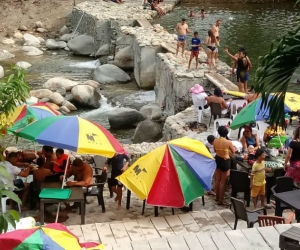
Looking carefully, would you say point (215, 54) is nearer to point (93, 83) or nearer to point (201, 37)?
point (93, 83)

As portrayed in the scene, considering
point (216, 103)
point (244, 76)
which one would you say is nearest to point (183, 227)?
point (216, 103)

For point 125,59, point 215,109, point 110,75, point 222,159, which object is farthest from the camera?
point 125,59

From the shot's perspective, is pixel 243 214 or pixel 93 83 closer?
pixel 243 214

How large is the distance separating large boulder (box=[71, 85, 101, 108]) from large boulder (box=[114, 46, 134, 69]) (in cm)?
400

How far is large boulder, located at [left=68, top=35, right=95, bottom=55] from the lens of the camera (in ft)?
95.2

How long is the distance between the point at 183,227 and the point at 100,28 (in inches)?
789

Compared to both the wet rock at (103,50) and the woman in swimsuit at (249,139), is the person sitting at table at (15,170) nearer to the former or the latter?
the woman in swimsuit at (249,139)

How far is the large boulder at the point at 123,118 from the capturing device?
1919 cm

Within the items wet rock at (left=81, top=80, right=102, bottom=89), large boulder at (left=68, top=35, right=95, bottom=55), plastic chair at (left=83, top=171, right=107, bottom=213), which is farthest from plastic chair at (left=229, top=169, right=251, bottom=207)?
large boulder at (left=68, top=35, right=95, bottom=55)

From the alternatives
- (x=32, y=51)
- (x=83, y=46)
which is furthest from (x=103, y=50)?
(x=32, y=51)

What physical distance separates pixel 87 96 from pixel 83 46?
8.16m

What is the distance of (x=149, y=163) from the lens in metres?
10.0

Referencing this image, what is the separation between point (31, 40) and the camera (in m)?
31.0

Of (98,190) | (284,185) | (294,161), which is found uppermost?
(294,161)
